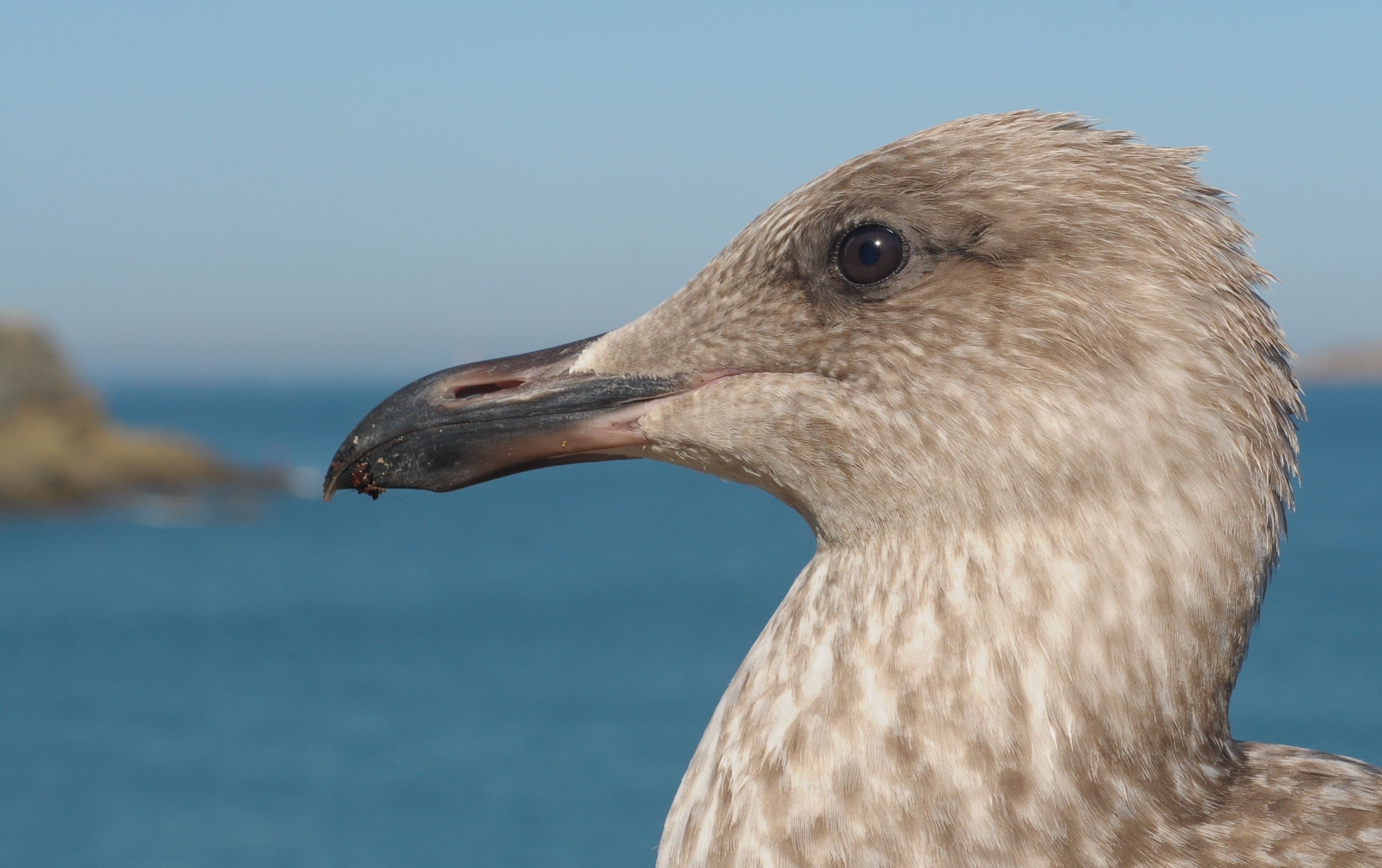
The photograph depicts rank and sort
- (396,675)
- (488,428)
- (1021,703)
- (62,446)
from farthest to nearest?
(62,446), (396,675), (488,428), (1021,703)

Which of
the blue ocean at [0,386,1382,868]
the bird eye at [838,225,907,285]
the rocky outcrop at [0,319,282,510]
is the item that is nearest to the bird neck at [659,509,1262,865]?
the bird eye at [838,225,907,285]

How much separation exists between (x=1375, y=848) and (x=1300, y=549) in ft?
322

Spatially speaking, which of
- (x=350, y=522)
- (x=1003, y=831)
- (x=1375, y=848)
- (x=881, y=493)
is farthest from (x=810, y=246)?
(x=350, y=522)

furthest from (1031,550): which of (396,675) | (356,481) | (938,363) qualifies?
(396,675)

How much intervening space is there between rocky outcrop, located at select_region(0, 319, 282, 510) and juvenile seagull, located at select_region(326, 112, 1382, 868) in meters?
74.5

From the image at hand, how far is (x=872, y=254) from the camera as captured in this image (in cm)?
289

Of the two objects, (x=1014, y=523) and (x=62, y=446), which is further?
(x=62, y=446)

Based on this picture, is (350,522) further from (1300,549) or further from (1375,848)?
(1375,848)

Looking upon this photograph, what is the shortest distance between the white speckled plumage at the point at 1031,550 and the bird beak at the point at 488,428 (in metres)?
0.39

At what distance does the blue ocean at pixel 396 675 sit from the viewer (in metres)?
43.4

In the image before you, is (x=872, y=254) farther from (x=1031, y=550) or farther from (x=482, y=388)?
(x=482, y=388)

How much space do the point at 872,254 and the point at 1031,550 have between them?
29.5 inches

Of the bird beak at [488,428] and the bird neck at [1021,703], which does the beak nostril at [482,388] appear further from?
the bird neck at [1021,703]

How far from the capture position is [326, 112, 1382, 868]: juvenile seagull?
8.27 feet
